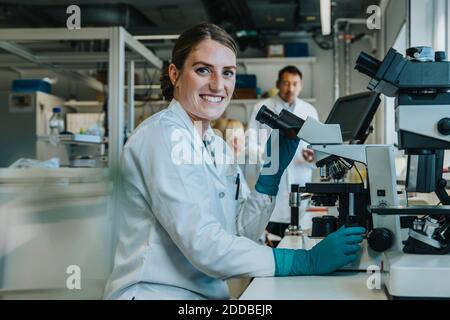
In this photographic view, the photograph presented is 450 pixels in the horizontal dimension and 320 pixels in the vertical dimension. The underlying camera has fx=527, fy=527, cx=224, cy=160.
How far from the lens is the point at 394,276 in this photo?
2.86ft

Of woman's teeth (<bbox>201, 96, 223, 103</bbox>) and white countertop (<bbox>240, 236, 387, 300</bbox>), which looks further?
woman's teeth (<bbox>201, 96, 223, 103</bbox>)

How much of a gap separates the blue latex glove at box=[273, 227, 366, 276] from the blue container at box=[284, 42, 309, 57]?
4.92 m

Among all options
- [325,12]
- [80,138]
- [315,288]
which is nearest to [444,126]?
[315,288]

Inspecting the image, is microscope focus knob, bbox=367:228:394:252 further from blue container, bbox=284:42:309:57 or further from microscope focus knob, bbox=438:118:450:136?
blue container, bbox=284:42:309:57

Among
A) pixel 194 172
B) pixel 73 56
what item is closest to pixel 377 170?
pixel 194 172

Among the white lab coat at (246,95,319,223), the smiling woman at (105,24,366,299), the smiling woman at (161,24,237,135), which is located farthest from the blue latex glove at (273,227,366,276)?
the white lab coat at (246,95,319,223)

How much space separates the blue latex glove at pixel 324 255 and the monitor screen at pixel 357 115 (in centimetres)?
27

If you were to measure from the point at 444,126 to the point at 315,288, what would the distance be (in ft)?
1.35

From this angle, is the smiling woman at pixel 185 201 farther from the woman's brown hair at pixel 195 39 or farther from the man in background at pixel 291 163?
the man in background at pixel 291 163

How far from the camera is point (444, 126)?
3.44 feet

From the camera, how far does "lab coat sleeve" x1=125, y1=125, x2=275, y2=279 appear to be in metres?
1.04

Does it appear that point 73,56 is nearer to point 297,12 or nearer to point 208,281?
point 297,12

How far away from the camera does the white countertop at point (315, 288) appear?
93cm

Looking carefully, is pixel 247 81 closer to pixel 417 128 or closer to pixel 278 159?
pixel 278 159
